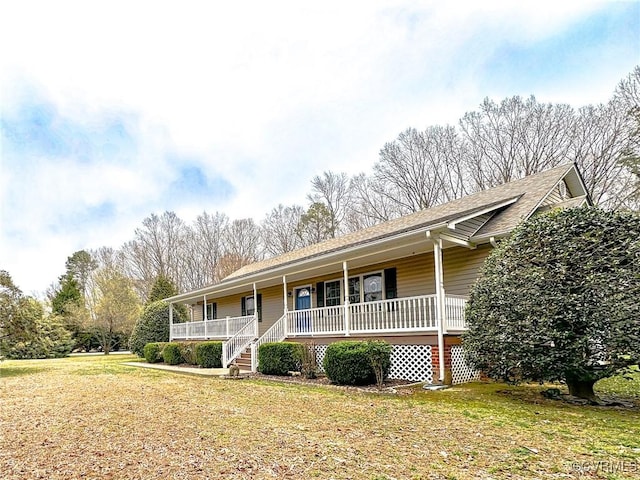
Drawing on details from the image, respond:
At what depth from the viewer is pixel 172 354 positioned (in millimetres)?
18844

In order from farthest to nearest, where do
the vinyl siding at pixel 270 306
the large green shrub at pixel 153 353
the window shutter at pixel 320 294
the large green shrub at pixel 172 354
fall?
1. the large green shrub at pixel 153 353
2. the vinyl siding at pixel 270 306
3. the large green shrub at pixel 172 354
4. the window shutter at pixel 320 294

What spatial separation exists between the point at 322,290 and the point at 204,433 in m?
11.0

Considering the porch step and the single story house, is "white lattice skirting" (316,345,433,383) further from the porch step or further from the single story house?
the porch step

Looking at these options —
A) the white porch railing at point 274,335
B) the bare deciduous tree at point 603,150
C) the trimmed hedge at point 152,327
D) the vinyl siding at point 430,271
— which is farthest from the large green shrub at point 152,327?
→ the bare deciduous tree at point 603,150

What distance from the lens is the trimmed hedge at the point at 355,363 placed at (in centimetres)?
1033

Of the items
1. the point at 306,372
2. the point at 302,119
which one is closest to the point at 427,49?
the point at 302,119

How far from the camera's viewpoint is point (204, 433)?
604 centimetres

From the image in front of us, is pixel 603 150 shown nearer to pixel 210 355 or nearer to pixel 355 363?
pixel 355 363

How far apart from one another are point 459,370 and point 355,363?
8.16 feet

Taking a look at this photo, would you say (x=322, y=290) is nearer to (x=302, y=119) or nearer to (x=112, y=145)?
(x=302, y=119)

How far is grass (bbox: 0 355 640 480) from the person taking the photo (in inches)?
176

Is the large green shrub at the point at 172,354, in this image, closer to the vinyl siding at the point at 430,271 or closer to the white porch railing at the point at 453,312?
the vinyl siding at the point at 430,271

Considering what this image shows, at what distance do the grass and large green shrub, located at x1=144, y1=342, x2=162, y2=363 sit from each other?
10.7m

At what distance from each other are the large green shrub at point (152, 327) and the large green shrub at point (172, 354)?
17.8 feet
